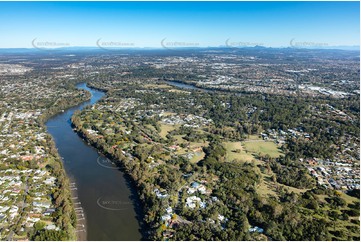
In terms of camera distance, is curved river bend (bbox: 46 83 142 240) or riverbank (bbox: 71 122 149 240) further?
riverbank (bbox: 71 122 149 240)

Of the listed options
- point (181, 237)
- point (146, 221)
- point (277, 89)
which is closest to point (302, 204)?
point (181, 237)

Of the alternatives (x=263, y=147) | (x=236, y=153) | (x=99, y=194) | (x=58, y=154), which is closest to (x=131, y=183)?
(x=99, y=194)

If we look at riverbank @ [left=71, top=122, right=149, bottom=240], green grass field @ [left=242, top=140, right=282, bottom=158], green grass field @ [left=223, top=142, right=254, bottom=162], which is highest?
riverbank @ [left=71, top=122, right=149, bottom=240]

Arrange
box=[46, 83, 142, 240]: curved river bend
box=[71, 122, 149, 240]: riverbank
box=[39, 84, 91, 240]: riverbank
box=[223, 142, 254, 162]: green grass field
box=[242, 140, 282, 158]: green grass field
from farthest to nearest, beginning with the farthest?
box=[242, 140, 282, 158]: green grass field, box=[223, 142, 254, 162]: green grass field, box=[39, 84, 91, 240]: riverbank, box=[71, 122, 149, 240]: riverbank, box=[46, 83, 142, 240]: curved river bend

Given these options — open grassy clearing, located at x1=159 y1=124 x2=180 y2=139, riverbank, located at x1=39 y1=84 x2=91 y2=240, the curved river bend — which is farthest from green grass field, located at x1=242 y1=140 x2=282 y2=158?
riverbank, located at x1=39 y1=84 x2=91 y2=240

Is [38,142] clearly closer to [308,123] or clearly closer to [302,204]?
[302,204]

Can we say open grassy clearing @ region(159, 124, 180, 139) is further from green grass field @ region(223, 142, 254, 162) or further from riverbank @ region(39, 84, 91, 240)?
riverbank @ region(39, 84, 91, 240)

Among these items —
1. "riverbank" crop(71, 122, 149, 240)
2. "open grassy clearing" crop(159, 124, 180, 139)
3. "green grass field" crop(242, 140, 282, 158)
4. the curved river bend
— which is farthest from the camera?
"open grassy clearing" crop(159, 124, 180, 139)

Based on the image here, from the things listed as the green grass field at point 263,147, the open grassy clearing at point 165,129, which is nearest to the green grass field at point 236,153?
the green grass field at point 263,147
